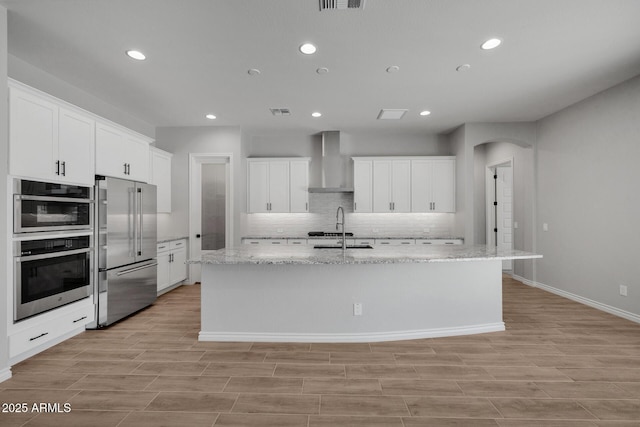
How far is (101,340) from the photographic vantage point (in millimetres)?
3324

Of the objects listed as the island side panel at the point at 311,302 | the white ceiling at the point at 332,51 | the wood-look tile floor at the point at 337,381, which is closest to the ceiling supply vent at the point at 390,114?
the white ceiling at the point at 332,51

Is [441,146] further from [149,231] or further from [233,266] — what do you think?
[149,231]

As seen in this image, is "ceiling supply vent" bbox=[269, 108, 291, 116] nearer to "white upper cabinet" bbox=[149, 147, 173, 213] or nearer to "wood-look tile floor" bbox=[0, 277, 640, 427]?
"white upper cabinet" bbox=[149, 147, 173, 213]

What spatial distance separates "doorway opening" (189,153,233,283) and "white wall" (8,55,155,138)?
4.06 ft

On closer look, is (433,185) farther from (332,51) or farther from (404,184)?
(332,51)

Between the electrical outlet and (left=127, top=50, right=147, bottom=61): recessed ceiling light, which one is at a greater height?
(left=127, top=50, right=147, bottom=61): recessed ceiling light

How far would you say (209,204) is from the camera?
20.0 ft

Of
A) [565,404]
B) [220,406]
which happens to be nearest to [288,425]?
[220,406]

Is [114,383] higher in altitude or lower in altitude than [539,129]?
lower

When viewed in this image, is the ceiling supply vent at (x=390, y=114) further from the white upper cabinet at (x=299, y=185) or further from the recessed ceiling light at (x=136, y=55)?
the recessed ceiling light at (x=136, y=55)

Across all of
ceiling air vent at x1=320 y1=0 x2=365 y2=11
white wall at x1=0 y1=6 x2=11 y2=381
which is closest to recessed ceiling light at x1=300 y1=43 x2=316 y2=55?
ceiling air vent at x1=320 y1=0 x2=365 y2=11

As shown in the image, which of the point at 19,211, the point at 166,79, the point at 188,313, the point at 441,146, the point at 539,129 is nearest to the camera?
the point at 19,211

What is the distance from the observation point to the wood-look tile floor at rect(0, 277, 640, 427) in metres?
2.06

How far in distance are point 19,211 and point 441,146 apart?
6462 mm
